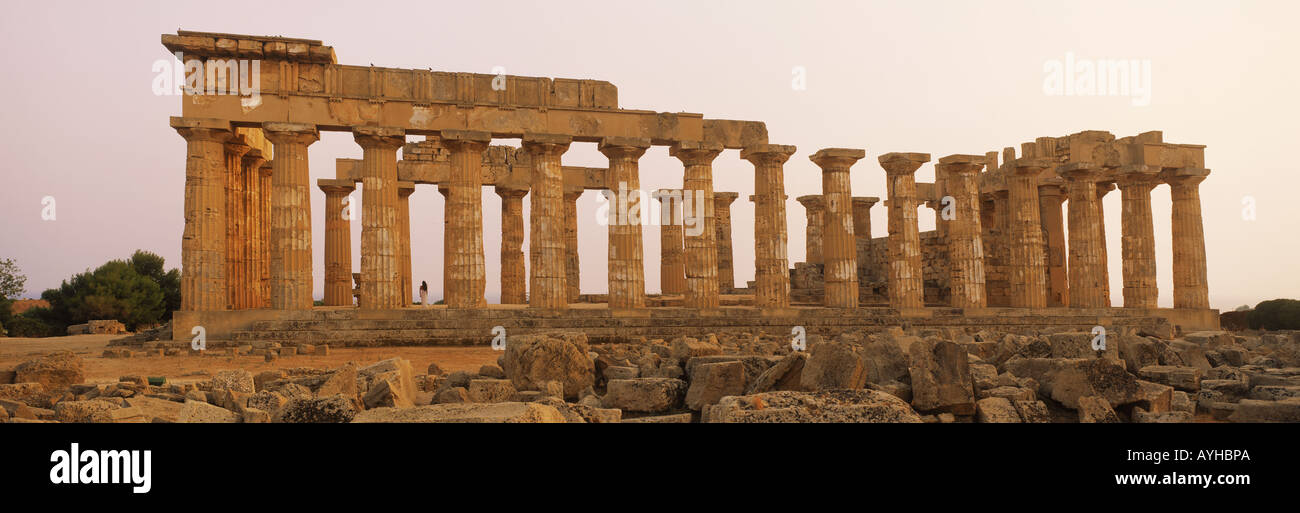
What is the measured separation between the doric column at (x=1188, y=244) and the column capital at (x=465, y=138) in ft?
87.4

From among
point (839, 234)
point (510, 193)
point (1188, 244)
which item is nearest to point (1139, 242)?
point (1188, 244)

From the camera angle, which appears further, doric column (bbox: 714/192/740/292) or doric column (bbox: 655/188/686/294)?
doric column (bbox: 714/192/740/292)

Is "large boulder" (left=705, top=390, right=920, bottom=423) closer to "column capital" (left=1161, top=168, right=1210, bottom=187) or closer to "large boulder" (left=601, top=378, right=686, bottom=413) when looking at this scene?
"large boulder" (left=601, top=378, right=686, bottom=413)

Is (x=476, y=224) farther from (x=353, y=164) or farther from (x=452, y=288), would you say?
(x=353, y=164)

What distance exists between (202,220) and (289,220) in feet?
7.29

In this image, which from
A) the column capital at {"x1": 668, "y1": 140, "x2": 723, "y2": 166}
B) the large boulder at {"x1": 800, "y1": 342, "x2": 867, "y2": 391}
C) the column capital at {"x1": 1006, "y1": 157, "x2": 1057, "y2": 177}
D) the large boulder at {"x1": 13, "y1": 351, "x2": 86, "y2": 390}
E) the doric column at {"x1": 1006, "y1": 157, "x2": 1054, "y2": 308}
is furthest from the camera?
the doric column at {"x1": 1006, "y1": 157, "x2": 1054, "y2": 308}

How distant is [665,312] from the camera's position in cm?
2459

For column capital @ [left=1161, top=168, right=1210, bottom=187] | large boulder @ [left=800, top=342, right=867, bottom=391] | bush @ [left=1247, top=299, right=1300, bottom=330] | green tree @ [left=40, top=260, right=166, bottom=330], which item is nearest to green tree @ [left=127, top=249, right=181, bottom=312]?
green tree @ [left=40, top=260, right=166, bottom=330]

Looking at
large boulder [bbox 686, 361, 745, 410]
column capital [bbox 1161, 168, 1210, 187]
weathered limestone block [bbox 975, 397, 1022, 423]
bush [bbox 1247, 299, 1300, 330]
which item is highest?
column capital [bbox 1161, 168, 1210, 187]

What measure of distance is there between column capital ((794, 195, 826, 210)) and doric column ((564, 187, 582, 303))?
35.8 ft

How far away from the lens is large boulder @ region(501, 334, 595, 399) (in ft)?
32.9

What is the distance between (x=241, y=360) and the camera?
57.3ft
